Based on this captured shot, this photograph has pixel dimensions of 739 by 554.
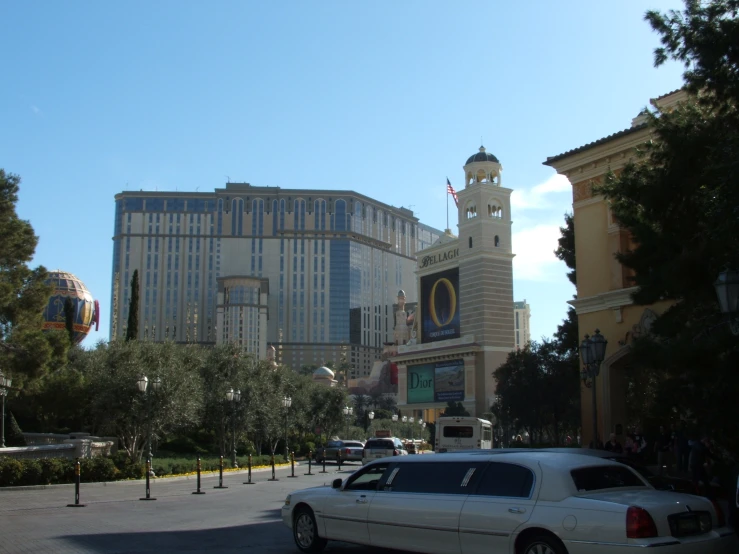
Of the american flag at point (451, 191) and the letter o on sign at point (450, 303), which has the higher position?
the american flag at point (451, 191)

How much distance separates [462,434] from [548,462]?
97.5 feet

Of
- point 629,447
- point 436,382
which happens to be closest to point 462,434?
point 629,447

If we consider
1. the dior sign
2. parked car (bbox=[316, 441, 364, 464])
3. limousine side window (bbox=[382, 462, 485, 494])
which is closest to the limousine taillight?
limousine side window (bbox=[382, 462, 485, 494])

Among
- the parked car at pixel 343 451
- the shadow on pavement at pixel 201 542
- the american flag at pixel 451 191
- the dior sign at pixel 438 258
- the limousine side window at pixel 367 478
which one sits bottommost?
the parked car at pixel 343 451

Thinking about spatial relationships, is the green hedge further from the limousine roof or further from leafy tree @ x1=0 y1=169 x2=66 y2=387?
the limousine roof

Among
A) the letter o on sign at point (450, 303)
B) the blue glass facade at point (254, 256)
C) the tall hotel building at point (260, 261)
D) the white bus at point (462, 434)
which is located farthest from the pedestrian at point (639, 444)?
the blue glass facade at point (254, 256)

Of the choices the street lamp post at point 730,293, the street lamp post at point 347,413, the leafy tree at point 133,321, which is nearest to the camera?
the street lamp post at point 730,293

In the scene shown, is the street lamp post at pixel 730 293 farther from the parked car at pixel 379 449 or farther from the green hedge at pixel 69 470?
the parked car at pixel 379 449

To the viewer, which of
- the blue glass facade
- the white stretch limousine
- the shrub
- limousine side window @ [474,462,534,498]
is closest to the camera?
the white stretch limousine

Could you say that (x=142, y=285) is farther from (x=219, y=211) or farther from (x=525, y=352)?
(x=525, y=352)

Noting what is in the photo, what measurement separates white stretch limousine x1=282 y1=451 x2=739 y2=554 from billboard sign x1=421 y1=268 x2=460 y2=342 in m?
90.3

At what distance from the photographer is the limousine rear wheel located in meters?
7.25

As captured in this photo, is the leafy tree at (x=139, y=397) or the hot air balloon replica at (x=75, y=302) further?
the hot air balloon replica at (x=75, y=302)

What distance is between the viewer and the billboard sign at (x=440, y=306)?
100m
